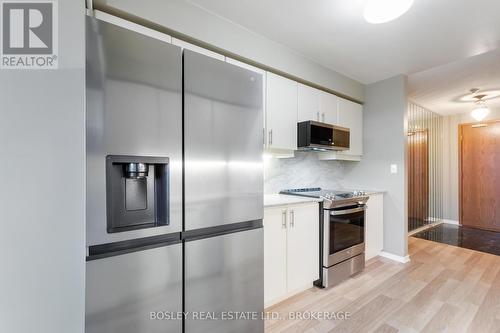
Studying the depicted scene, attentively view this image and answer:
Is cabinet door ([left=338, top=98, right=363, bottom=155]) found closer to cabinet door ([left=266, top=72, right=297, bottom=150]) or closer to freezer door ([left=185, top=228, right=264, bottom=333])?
cabinet door ([left=266, top=72, right=297, bottom=150])

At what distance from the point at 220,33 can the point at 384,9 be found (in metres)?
1.17

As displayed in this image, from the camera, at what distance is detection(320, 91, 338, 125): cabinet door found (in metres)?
2.80

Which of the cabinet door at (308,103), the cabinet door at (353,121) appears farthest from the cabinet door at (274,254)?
the cabinet door at (353,121)

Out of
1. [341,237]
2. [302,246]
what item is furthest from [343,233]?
[302,246]

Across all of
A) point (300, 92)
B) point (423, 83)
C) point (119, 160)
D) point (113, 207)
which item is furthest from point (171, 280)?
point (423, 83)

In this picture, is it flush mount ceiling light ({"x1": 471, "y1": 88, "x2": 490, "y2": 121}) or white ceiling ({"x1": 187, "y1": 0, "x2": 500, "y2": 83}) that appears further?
flush mount ceiling light ({"x1": 471, "y1": 88, "x2": 490, "y2": 121})

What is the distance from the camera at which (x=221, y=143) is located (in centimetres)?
125

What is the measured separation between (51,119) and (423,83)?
163 inches

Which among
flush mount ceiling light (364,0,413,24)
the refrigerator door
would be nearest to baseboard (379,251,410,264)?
flush mount ceiling light (364,0,413,24)

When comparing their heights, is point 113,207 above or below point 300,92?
below

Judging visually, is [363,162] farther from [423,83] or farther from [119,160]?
[119,160]

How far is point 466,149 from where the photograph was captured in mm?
4648

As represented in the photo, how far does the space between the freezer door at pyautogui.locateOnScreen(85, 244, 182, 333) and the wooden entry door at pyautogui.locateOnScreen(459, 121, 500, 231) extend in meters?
5.88

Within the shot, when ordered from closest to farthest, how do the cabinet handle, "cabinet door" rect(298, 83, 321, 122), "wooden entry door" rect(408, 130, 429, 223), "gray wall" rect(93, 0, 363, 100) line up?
"gray wall" rect(93, 0, 363, 100) < the cabinet handle < "cabinet door" rect(298, 83, 321, 122) < "wooden entry door" rect(408, 130, 429, 223)
